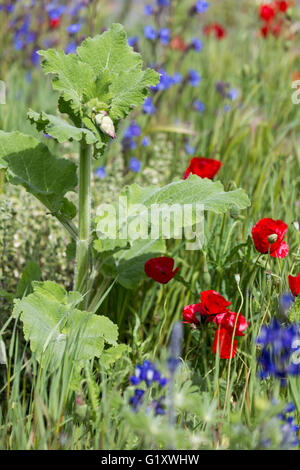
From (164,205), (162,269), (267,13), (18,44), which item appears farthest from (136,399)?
(267,13)

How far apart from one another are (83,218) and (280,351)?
0.67 metres

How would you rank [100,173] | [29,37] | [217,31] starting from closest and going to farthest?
[100,173], [29,37], [217,31]

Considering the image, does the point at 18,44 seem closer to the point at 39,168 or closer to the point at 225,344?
the point at 39,168

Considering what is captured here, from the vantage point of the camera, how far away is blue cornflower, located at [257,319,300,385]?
1.36 meters

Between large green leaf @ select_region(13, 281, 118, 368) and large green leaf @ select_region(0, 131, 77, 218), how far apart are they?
248 mm

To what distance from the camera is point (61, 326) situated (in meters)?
1.66

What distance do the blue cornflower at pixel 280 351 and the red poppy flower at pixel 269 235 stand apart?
0.25m

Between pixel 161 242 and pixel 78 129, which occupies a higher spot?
pixel 78 129

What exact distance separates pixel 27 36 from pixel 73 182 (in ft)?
8.44

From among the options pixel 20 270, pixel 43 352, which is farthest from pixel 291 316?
pixel 20 270

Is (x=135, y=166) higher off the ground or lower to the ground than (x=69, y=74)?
lower

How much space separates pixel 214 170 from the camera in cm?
197
